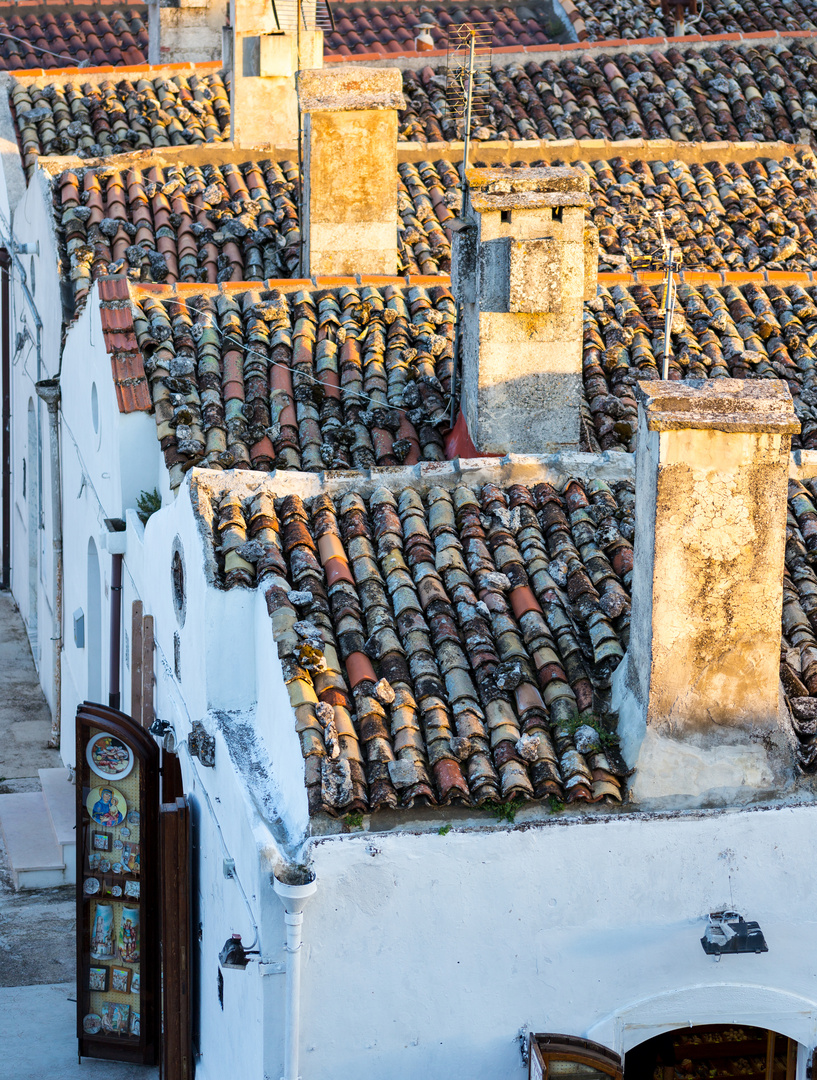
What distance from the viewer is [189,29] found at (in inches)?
963

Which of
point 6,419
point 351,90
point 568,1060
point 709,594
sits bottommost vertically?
point 568,1060

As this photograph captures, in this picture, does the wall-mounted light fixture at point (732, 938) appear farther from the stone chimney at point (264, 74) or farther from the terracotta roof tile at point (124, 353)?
the stone chimney at point (264, 74)

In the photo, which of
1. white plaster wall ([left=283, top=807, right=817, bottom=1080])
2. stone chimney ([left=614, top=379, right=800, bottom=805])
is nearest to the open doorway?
white plaster wall ([left=283, top=807, right=817, bottom=1080])

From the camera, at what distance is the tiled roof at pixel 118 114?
2172 centimetres

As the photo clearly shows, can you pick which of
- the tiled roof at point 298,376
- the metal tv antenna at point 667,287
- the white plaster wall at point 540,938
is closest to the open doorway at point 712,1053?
the white plaster wall at point 540,938

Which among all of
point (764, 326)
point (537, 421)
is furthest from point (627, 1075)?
point (764, 326)

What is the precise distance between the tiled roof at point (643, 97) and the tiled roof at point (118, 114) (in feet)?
8.20

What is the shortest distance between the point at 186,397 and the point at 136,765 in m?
3.19

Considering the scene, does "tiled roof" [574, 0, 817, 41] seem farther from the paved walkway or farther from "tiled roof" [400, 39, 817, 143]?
the paved walkway

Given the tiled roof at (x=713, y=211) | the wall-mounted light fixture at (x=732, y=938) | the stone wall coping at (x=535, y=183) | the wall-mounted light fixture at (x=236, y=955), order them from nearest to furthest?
the wall-mounted light fixture at (x=236, y=955), the wall-mounted light fixture at (x=732, y=938), the stone wall coping at (x=535, y=183), the tiled roof at (x=713, y=211)

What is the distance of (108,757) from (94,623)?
4.88m

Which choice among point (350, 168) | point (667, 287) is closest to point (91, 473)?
point (350, 168)

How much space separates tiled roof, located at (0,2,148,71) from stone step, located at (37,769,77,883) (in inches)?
492

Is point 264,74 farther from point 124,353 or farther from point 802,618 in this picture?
point 802,618
